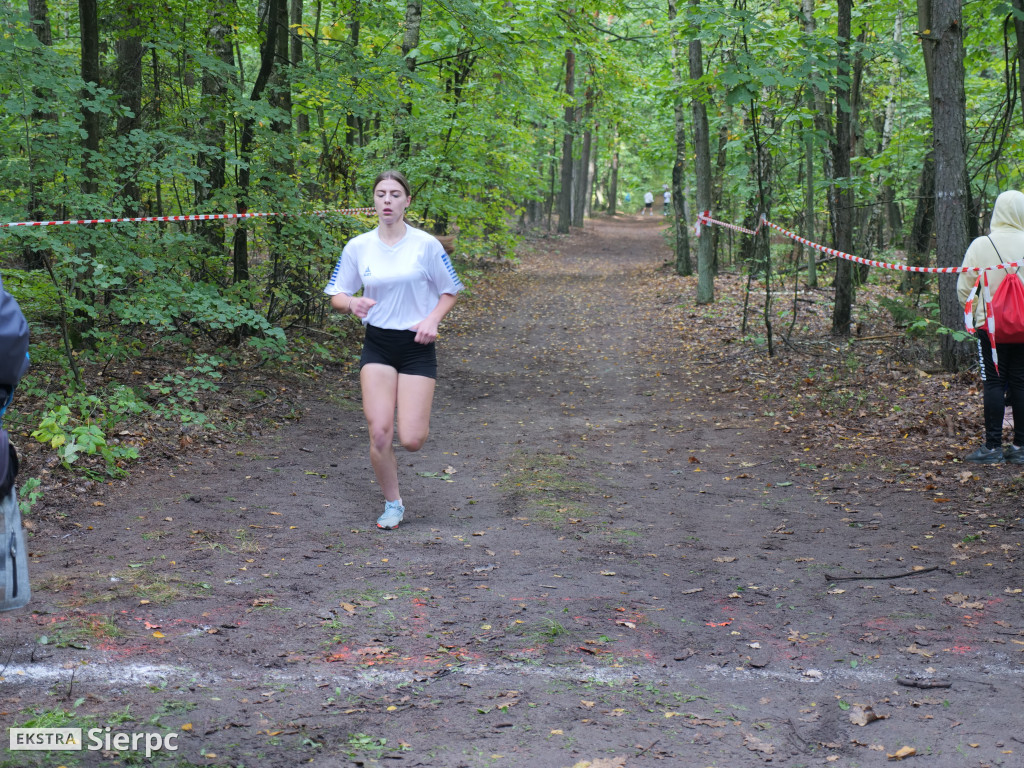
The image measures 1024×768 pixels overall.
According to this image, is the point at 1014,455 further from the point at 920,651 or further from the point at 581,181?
the point at 581,181

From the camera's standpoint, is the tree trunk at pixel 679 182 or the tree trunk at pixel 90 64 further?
the tree trunk at pixel 679 182

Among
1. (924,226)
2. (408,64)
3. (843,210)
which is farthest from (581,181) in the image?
(843,210)

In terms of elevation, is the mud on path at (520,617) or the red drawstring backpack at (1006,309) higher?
the red drawstring backpack at (1006,309)

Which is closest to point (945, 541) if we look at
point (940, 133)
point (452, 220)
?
point (940, 133)

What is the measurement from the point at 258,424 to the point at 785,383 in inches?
251

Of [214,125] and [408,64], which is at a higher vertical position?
[408,64]

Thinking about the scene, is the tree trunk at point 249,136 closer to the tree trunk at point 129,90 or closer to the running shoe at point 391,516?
the tree trunk at point 129,90

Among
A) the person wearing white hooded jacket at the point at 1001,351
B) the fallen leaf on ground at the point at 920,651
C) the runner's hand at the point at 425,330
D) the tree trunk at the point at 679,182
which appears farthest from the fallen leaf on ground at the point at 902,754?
the tree trunk at the point at 679,182

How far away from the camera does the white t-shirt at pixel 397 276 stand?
5465mm

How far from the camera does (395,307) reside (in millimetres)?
5465

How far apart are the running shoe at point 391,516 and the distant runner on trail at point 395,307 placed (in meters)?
0.30

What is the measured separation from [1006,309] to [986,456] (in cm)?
123

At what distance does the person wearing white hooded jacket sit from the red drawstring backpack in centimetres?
7

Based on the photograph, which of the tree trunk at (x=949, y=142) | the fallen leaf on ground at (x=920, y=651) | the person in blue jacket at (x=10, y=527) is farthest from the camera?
the tree trunk at (x=949, y=142)
